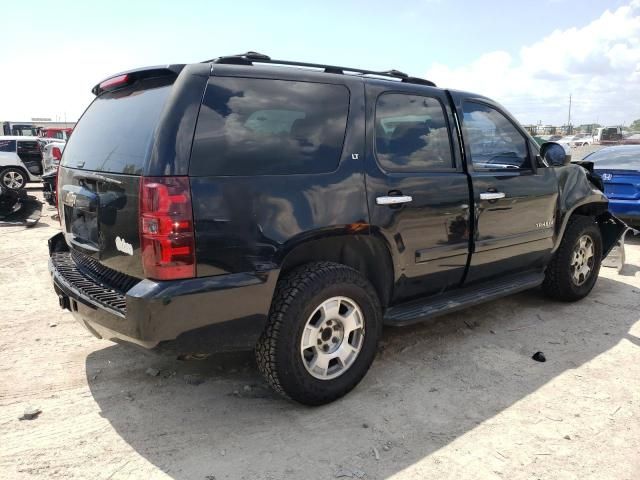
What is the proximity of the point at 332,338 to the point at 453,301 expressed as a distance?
111 cm

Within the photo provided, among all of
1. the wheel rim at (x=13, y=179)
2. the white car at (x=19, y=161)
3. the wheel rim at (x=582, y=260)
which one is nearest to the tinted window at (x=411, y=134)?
the wheel rim at (x=582, y=260)

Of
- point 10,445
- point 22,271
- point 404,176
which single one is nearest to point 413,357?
point 404,176

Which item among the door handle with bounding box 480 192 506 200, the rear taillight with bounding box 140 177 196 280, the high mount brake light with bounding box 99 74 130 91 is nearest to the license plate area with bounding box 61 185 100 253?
the rear taillight with bounding box 140 177 196 280

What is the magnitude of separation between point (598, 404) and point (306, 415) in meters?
1.80

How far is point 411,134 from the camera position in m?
3.50

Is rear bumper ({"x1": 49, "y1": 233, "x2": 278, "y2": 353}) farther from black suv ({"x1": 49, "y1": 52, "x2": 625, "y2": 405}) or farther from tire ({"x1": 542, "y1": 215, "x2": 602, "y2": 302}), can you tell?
tire ({"x1": 542, "y1": 215, "x2": 602, "y2": 302})

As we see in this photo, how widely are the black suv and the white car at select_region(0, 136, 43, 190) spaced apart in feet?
43.8

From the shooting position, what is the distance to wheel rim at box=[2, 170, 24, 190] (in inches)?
580

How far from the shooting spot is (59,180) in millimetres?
3432

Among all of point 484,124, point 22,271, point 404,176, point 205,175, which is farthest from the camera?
point 22,271

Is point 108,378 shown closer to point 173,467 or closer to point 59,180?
point 173,467

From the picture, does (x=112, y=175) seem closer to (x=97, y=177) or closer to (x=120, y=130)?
(x=97, y=177)

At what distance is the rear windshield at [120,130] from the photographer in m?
2.59

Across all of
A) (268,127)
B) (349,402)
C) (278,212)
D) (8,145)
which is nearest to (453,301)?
(349,402)
